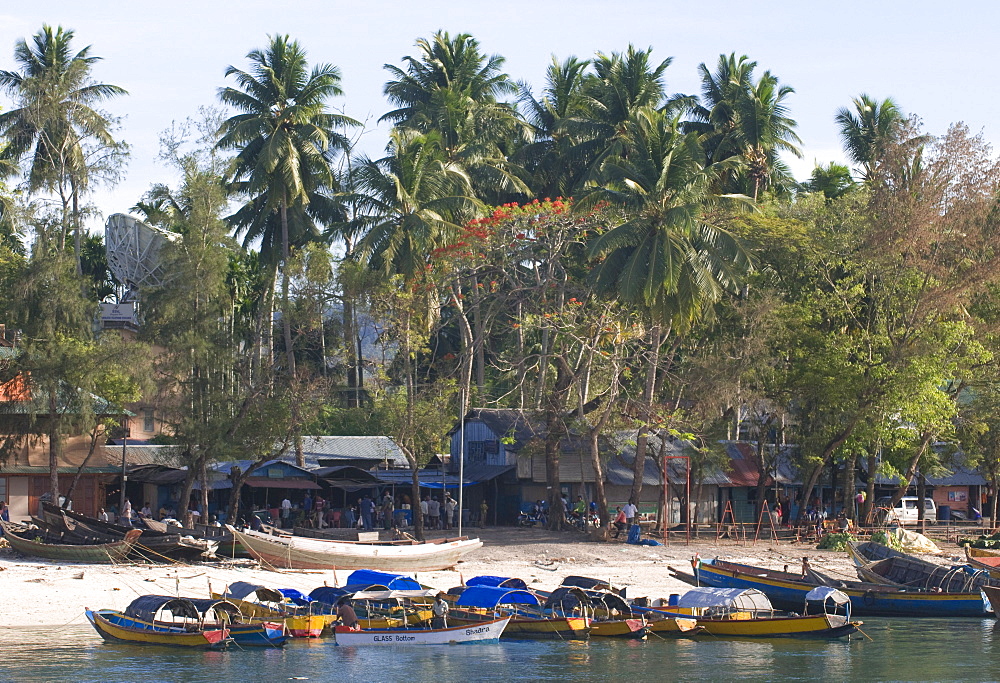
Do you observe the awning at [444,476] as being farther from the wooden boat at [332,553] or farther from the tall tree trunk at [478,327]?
the wooden boat at [332,553]

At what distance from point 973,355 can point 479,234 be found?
63.0 ft

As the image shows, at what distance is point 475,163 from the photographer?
182 feet

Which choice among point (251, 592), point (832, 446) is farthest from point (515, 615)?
point (832, 446)

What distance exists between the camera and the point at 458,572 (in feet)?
118

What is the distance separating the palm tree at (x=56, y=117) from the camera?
50094 millimetres

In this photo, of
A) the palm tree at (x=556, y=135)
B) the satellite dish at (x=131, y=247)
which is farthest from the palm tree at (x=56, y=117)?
the palm tree at (x=556, y=135)

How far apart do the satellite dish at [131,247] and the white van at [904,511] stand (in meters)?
35.1

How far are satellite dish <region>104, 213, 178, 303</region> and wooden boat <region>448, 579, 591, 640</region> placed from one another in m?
34.3

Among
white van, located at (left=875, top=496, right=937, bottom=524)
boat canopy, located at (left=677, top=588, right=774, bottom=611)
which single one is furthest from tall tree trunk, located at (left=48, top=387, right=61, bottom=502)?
white van, located at (left=875, top=496, right=937, bottom=524)

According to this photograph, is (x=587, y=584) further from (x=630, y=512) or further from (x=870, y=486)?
(x=870, y=486)

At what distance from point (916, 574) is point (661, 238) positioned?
13699 mm

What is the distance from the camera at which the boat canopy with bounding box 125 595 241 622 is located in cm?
2603

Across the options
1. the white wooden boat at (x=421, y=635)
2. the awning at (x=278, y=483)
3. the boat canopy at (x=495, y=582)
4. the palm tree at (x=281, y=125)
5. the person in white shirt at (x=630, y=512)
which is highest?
the palm tree at (x=281, y=125)

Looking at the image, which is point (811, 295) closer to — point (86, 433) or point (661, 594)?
point (661, 594)
